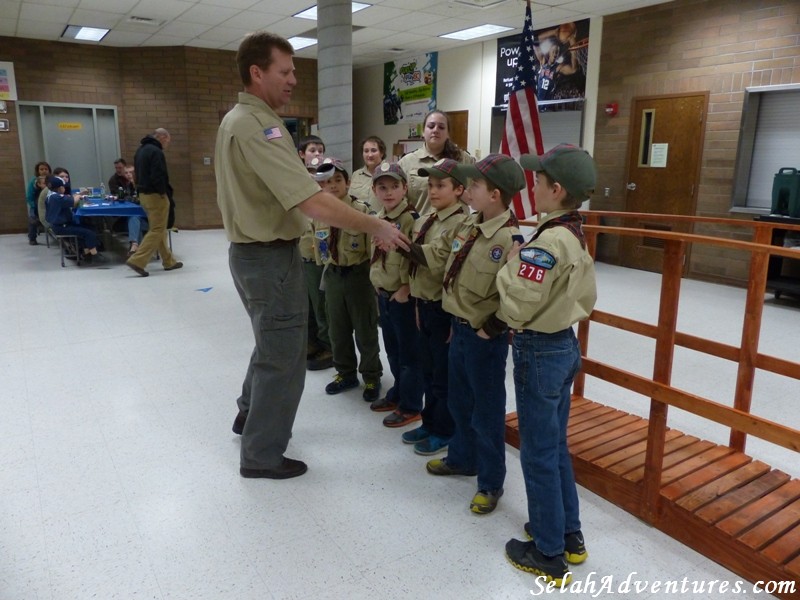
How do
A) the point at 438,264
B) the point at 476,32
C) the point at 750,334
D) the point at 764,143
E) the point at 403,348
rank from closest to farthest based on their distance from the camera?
the point at 750,334
the point at 438,264
the point at 403,348
the point at 764,143
the point at 476,32

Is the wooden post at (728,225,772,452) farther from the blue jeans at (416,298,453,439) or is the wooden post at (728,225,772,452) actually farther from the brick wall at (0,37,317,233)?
the brick wall at (0,37,317,233)

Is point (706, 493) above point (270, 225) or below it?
below

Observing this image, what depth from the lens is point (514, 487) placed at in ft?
8.13

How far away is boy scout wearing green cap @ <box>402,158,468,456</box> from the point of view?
8.14ft

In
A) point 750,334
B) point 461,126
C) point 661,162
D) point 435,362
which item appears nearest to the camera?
point 750,334

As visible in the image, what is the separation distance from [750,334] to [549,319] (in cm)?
111

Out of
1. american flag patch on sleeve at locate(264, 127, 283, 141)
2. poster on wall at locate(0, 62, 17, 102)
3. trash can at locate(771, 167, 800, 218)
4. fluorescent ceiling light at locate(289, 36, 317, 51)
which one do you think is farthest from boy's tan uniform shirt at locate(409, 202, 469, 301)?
poster on wall at locate(0, 62, 17, 102)

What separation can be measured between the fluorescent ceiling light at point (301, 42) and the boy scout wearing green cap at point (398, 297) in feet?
26.0

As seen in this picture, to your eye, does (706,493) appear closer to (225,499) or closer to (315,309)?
(225,499)

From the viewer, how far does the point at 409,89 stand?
11.4m

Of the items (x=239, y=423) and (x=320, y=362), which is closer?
(x=239, y=423)

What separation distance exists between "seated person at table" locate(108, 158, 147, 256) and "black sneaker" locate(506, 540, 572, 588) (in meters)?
6.92

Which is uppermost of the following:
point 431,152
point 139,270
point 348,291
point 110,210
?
point 431,152

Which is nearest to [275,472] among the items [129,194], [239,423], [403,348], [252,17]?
[239,423]
